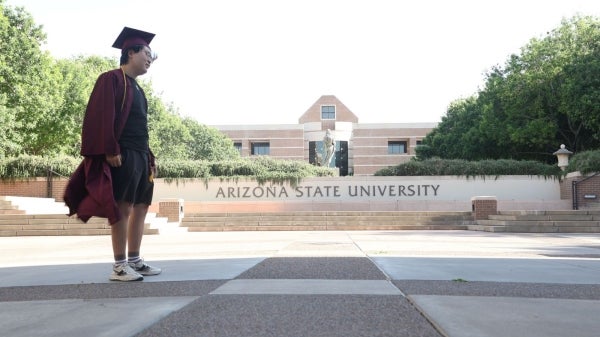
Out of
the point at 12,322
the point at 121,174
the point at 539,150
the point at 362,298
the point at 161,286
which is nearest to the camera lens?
the point at 12,322

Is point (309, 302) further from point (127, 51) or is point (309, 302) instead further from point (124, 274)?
point (127, 51)

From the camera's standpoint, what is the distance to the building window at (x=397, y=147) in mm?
59000

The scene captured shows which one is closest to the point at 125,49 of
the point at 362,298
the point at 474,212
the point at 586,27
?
the point at 362,298

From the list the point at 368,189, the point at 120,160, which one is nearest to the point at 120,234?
the point at 120,160

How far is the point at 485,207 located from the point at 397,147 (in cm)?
4105

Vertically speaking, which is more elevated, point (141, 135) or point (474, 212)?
point (141, 135)

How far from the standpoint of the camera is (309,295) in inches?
126

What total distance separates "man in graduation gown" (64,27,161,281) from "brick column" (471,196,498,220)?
1583cm

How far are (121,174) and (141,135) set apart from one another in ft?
1.33

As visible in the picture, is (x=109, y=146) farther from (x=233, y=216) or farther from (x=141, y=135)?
(x=233, y=216)

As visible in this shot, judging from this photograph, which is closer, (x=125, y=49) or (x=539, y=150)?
(x=125, y=49)

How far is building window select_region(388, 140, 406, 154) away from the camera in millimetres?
59000

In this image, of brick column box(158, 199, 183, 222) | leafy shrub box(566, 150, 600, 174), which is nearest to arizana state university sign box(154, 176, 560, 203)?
leafy shrub box(566, 150, 600, 174)

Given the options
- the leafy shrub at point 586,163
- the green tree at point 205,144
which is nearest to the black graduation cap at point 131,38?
the leafy shrub at point 586,163
